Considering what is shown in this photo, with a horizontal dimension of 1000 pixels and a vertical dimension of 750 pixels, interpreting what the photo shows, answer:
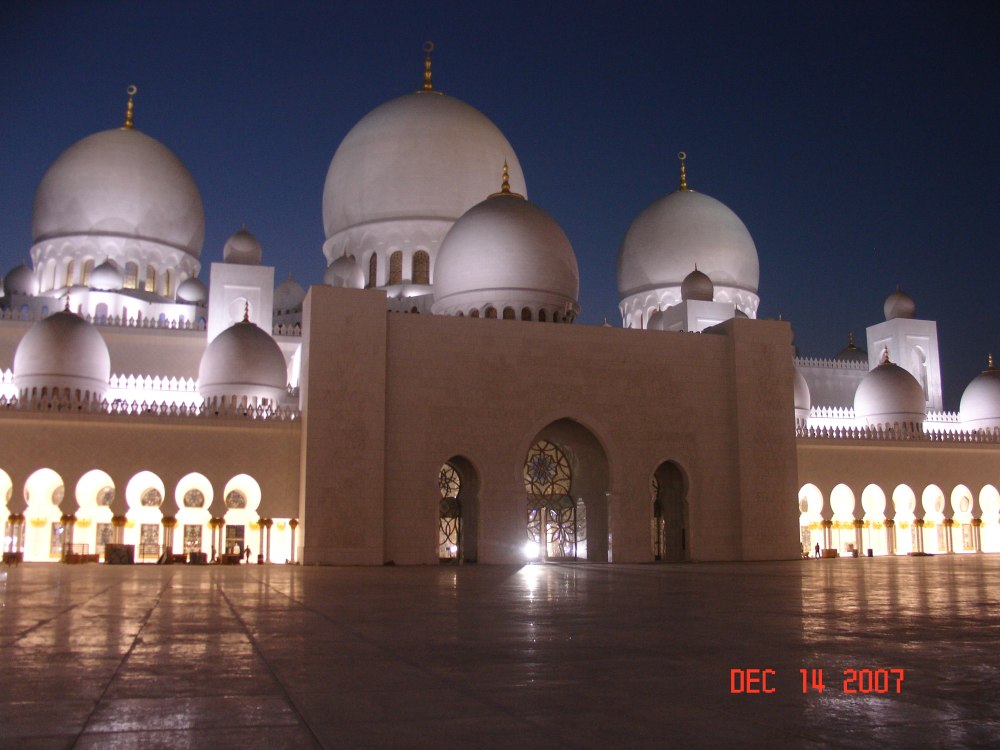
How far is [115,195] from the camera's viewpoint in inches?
832

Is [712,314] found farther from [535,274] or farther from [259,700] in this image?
[259,700]

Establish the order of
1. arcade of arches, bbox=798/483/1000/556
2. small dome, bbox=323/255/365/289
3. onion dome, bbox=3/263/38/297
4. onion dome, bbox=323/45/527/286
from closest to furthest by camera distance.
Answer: arcade of arches, bbox=798/483/1000/556, small dome, bbox=323/255/365/289, onion dome, bbox=3/263/38/297, onion dome, bbox=323/45/527/286

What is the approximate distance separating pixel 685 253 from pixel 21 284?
1396cm

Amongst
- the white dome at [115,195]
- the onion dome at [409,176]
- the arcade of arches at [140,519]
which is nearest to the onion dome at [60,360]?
the arcade of arches at [140,519]

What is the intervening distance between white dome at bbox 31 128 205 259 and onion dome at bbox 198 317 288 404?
19.9ft

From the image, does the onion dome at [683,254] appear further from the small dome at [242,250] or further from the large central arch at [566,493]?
the small dome at [242,250]

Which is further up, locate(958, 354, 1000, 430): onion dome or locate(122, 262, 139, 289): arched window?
locate(122, 262, 139, 289): arched window

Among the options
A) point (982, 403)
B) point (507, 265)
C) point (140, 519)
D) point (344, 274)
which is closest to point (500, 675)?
point (140, 519)

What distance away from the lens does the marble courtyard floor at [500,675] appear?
6.32ft

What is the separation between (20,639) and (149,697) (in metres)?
1.58

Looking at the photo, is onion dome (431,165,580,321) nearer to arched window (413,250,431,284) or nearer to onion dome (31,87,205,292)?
arched window (413,250,431,284)

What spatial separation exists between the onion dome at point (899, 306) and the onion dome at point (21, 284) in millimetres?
19479

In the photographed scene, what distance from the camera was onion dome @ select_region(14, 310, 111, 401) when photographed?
52.9ft

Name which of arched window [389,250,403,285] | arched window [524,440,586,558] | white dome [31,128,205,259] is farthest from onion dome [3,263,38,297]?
arched window [524,440,586,558]
